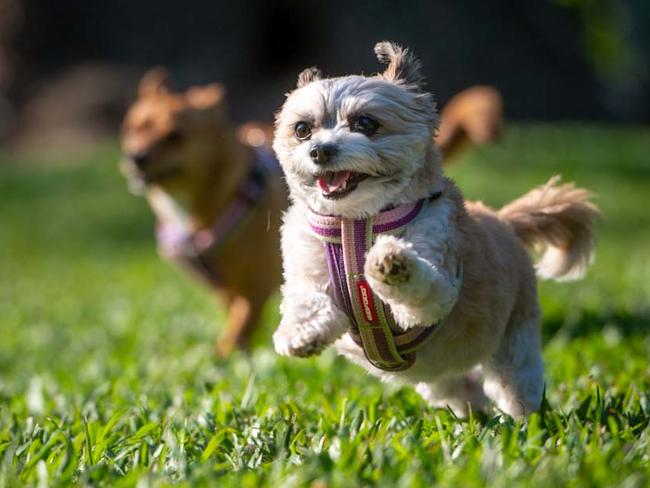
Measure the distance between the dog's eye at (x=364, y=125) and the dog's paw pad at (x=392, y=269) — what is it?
1.44ft

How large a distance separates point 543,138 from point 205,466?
642 inches

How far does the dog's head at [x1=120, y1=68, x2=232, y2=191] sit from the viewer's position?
7.10 meters

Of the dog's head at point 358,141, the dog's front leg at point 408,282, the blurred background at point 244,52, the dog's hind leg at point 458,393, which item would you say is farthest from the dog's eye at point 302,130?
the blurred background at point 244,52

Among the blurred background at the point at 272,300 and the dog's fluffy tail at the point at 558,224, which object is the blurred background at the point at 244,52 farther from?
the dog's fluffy tail at the point at 558,224

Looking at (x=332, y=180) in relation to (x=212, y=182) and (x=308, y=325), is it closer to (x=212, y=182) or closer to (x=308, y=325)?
(x=308, y=325)

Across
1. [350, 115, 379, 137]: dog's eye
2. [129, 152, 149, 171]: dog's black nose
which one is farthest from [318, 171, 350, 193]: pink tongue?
[129, 152, 149, 171]: dog's black nose

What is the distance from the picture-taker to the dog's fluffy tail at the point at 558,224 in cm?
396

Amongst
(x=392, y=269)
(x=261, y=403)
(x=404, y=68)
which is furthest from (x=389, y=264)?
(x=261, y=403)

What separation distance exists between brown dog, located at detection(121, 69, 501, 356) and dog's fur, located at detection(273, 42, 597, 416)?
2993 mm

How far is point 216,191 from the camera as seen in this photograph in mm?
7148

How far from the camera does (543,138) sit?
725 inches

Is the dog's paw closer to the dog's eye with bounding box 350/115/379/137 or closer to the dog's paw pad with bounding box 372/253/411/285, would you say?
the dog's paw pad with bounding box 372/253/411/285

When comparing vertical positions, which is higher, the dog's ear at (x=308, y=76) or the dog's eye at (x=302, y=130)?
the dog's ear at (x=308, y=76)

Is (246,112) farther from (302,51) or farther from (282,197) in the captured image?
(282,197)
